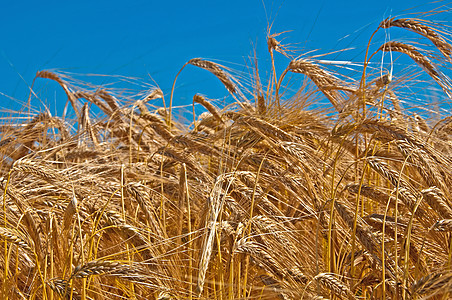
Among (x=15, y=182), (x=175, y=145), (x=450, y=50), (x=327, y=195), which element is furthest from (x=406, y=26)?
(x=15, y=182)

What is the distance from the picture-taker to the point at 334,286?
1801 millimetres

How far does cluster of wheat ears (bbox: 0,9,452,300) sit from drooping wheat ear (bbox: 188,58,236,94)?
629 millimetres

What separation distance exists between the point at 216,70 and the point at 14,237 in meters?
2.66

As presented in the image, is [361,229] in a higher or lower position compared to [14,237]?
lower

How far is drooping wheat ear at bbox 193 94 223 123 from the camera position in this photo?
4.08 metres

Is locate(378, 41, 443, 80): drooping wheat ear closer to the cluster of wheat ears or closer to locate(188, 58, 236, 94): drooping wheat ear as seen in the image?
the cluster of wheat ears

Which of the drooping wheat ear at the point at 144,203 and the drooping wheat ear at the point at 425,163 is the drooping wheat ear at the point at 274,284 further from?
the drooping wheat ear at the point at 425,163

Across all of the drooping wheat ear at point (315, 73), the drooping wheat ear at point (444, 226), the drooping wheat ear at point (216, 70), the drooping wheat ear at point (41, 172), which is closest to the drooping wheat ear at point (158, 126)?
the drooping wheat ear at point (216, 70)

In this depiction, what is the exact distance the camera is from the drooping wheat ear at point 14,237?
192 cm

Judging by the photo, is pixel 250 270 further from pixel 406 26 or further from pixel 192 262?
pixel 406 26

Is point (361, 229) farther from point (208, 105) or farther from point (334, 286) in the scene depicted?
point (208, 105)

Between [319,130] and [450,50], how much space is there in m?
0.85

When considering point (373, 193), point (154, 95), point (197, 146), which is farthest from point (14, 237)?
point (154, 95)

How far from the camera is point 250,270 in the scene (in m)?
2.45
